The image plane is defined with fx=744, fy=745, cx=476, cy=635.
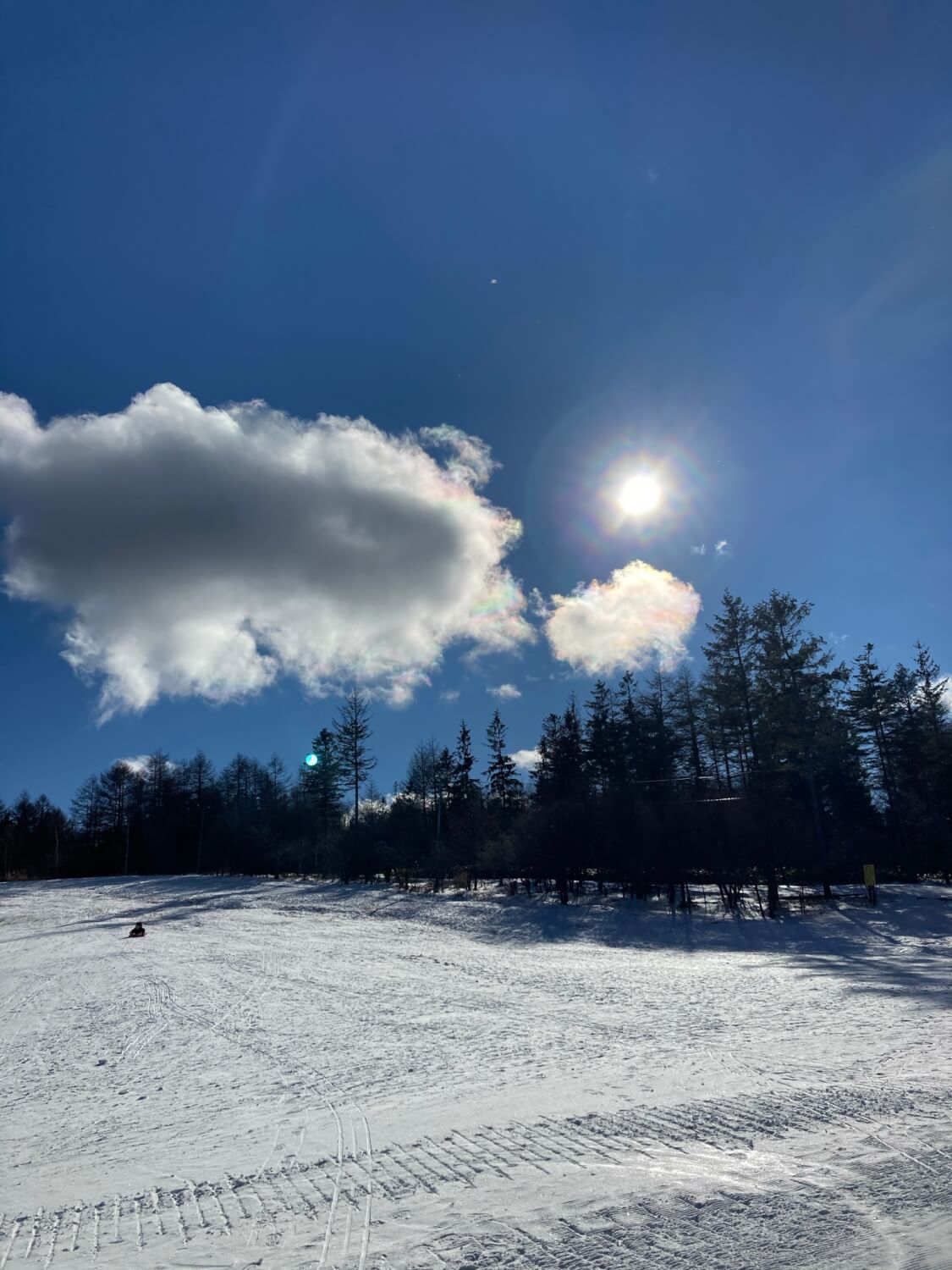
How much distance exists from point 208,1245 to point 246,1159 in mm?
1339

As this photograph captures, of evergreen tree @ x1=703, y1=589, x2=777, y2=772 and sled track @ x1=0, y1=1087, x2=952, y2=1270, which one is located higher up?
evergreen tree @ x1=703, y1=589, x2=777, y2=772

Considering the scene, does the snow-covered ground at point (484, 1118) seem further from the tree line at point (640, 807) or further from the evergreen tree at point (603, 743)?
the evergreen tree at point (603, 743)

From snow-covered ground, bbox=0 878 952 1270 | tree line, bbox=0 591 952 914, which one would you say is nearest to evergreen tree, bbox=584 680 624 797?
tree line, bbox=0 591 952 914

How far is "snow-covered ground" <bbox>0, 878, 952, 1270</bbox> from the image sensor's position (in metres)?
4.10

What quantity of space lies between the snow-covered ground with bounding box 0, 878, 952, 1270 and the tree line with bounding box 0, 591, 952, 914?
12.9m

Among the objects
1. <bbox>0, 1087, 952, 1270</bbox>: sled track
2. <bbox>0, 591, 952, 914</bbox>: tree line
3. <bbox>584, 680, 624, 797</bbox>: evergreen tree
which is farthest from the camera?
<bbox>584, 680, 624, 797</bbox>: evergreen tree

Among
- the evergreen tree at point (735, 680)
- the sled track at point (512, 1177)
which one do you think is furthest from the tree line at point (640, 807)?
the sled track at point (512, 1177)

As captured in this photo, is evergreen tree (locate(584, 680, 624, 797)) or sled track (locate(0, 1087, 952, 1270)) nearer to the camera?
sled track (locate(0, 1087, 952, 1270))

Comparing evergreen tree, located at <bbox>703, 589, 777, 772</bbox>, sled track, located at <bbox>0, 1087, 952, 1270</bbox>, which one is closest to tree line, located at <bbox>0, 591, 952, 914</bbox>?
evergreen tree, located at <bbox>703, 589, 777, 772</bbox>

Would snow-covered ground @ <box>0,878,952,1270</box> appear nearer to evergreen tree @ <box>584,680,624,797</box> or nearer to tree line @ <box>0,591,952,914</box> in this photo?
tree line @ <box>0,591,952,914</box>

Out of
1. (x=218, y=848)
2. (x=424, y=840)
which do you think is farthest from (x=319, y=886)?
(x=218, y=848)

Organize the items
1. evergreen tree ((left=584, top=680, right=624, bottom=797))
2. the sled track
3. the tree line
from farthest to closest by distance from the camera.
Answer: evergreen tree ((left=584, top=680, right=624, bottom=797))
the tree line
the sled track

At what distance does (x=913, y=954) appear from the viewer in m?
15.8

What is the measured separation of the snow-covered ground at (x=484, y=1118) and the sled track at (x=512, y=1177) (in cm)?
2
